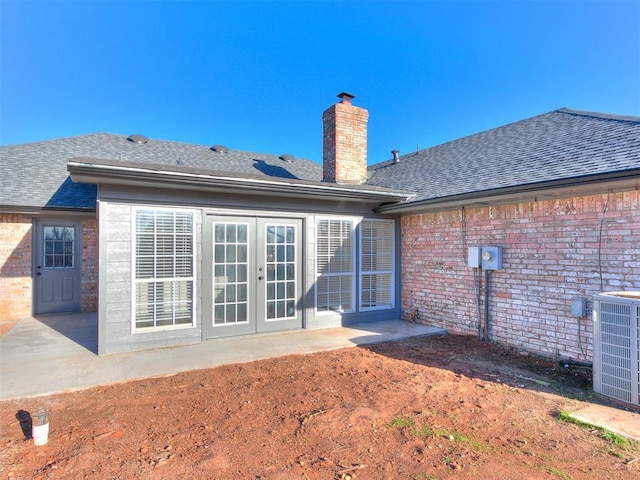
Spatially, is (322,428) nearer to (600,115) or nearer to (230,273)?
(230,273)

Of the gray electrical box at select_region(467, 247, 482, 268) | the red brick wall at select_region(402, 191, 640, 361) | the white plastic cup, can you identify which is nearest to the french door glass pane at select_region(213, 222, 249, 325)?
the white plastic cup

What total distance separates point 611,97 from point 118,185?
1283 centimetres

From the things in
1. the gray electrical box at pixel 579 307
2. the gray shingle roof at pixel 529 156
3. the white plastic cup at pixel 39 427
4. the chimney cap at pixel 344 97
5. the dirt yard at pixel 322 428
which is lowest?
the dirt yard at pixel 322 428

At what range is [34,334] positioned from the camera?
5.79 metres

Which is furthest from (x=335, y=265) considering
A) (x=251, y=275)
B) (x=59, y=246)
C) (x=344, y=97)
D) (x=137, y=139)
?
(x=137, y=139)

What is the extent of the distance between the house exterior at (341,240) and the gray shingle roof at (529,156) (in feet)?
0.14

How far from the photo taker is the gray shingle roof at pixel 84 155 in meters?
7.55

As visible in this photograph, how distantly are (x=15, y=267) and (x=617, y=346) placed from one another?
1073 centimetres

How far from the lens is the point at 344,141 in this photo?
841cm

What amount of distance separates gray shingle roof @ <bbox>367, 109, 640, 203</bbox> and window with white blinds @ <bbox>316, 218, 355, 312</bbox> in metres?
1.55

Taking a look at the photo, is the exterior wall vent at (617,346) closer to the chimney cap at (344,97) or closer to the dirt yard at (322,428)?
the dirt yard at (322,428)

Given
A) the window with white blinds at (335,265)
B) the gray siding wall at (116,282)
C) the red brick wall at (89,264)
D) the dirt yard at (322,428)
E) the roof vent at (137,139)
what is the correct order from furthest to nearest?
the roof vent at (137,139) < the red brick wall at (89,264) < the window with white blinds at (335,265) < the gray siding wall at (116,282) < the dirt yard at (322,428)

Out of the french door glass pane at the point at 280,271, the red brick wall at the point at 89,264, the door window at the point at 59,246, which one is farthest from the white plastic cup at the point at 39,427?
the door window at the point at 59,246

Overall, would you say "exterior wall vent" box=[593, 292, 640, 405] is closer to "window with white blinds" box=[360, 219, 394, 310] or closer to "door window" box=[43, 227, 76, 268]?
"window with white blinds" box=[360, 219, 394, 310]
